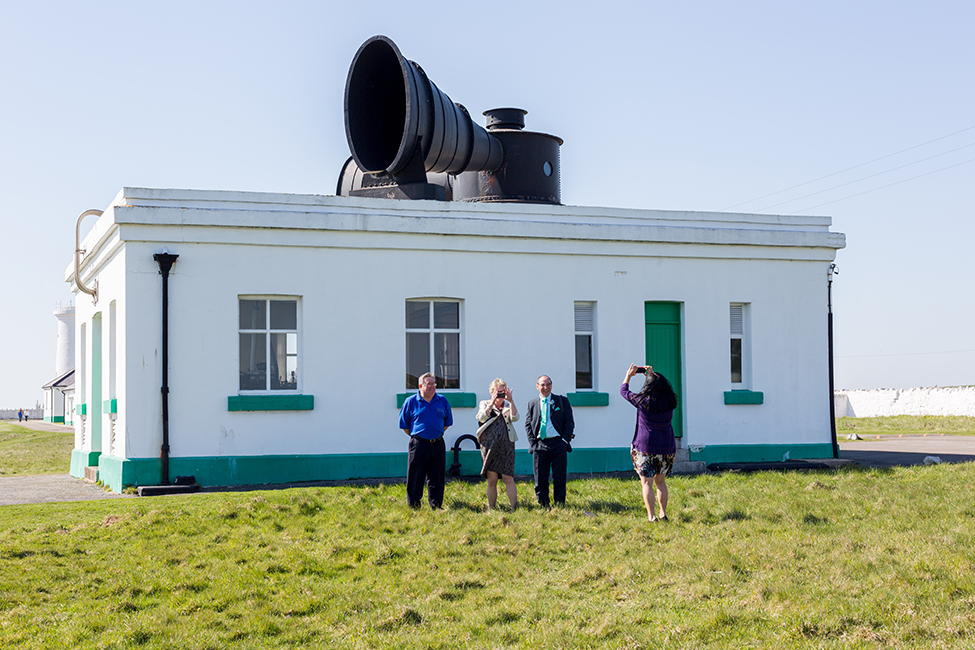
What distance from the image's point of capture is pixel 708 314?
17688 mm

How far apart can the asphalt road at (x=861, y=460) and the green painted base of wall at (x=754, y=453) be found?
0.82m

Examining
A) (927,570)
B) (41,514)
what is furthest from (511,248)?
(927,570)

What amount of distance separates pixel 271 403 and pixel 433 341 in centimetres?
277

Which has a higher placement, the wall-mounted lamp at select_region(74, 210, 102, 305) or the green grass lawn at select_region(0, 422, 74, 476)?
the wall-mounted lamp at select_region(74, 210, 102, 305)

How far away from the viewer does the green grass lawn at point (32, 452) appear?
22.7m

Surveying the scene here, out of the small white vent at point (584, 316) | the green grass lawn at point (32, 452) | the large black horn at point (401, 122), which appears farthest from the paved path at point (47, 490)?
the small white vent at point (584, 316)

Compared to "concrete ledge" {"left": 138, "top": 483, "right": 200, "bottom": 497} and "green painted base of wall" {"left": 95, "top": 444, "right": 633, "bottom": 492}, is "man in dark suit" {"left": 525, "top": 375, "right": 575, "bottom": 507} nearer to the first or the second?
"green painted base of wall" {"left": 95, "top": 444, "right": 633, "bottom": 492}

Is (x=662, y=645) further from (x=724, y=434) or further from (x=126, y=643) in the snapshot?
(x=724, y=434)

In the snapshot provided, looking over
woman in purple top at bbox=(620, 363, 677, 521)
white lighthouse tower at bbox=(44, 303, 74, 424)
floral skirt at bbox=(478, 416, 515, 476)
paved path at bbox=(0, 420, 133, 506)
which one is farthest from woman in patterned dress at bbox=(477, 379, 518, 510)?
white lighthouse tower at bbox=(44, 303, 74, 424)

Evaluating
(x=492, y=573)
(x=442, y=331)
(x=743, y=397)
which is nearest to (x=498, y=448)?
(x=492, y=573)

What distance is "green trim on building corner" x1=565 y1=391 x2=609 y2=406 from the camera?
16.8 meters

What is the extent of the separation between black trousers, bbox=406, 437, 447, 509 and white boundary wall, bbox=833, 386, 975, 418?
38663 mm

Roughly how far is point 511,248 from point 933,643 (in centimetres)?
1122

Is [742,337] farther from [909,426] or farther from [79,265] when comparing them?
[909,426]
